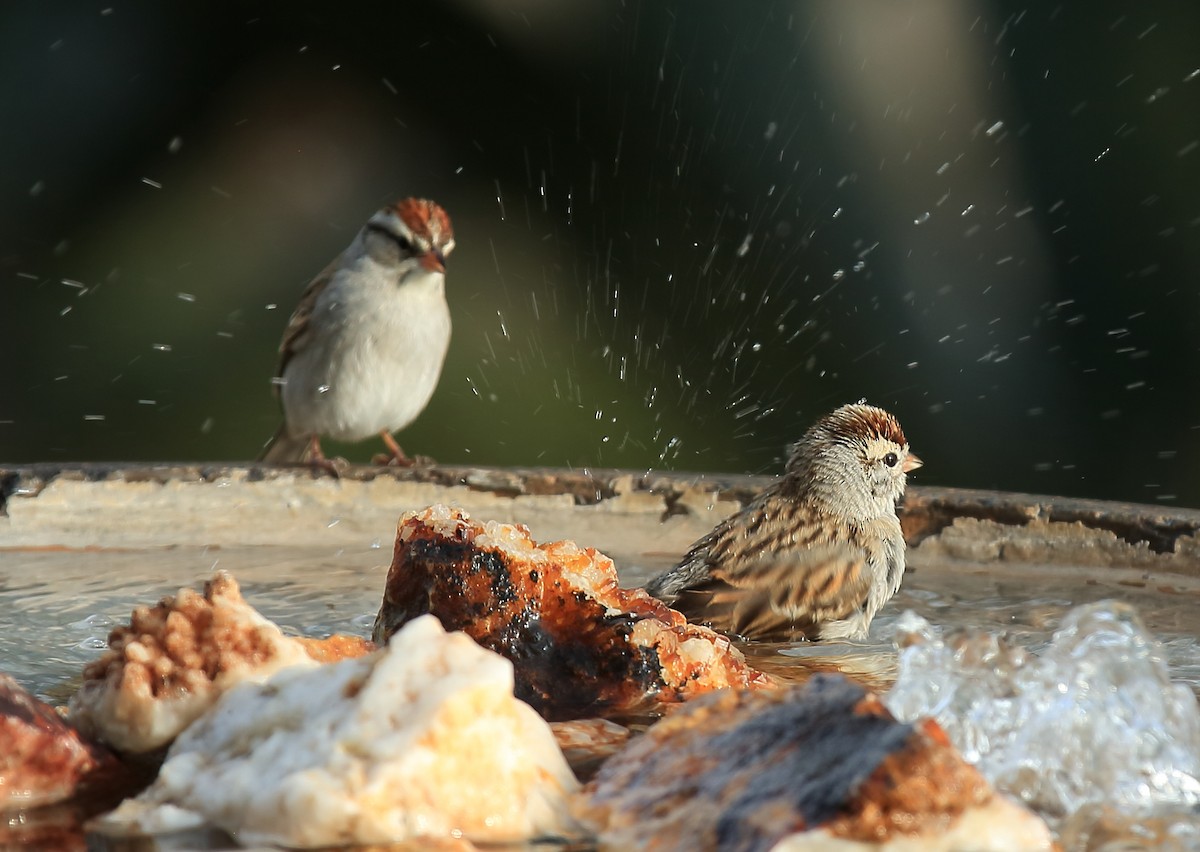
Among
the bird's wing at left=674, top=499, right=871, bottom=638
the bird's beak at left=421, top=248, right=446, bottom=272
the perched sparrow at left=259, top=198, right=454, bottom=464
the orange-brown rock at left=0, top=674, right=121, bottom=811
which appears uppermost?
the bird's beak at left=421, top=248, right=446, bottom=272

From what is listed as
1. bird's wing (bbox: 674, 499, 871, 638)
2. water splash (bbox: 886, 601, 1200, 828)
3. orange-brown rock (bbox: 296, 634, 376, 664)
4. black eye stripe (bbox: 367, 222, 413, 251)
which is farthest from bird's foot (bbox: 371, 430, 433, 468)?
water splash (bbox: 886, 601, 1200, 828)

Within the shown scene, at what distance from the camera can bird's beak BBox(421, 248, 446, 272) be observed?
4.52 metres

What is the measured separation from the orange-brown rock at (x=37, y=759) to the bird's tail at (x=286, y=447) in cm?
346

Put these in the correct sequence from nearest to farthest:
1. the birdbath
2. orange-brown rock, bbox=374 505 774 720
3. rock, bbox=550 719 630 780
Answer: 1. rock, bbox=550 719 630 780
2. orange-brown rock, bbox=374 505 774 720
3. the birdbath

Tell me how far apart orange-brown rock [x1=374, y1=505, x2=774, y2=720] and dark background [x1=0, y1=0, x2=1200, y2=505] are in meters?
3.21

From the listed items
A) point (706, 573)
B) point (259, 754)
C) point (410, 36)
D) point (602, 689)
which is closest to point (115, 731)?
point (259, 754)

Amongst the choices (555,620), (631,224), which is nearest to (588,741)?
(555,620)

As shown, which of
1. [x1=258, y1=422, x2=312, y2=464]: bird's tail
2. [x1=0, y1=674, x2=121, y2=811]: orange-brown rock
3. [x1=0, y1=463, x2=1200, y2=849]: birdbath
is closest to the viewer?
[x1=0, y1=674, x2=121, y2=811]: orange-brown rock

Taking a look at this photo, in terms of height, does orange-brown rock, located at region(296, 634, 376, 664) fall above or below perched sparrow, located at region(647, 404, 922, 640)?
below

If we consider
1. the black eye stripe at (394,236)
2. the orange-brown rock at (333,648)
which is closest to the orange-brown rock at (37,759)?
the orange-brown rock at (333,648)

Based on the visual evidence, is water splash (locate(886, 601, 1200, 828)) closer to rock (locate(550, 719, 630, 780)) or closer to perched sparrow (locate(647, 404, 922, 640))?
rock (locate(550, 719, 630, 780))

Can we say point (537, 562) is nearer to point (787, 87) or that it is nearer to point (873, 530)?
point (873, 530)

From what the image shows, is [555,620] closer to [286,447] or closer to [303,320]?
[303,320]

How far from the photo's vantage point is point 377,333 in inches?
183
